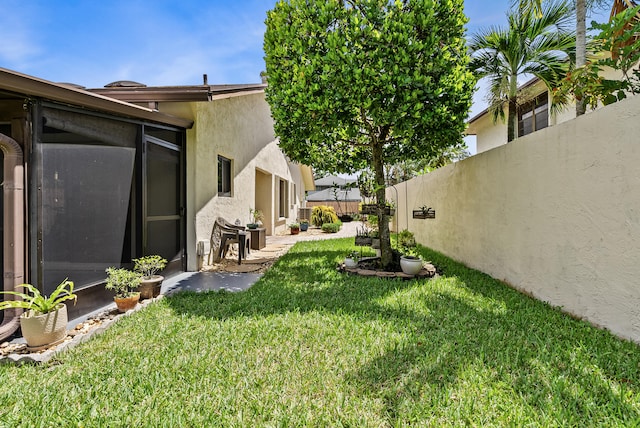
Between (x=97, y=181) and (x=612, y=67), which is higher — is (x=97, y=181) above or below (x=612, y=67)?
below

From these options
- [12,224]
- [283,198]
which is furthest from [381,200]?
[283,198]

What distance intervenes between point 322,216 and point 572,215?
14.8 metres

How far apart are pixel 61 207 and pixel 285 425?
394 cm

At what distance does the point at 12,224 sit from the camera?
3412mm

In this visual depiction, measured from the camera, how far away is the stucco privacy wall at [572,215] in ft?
9.87

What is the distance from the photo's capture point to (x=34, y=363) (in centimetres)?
288

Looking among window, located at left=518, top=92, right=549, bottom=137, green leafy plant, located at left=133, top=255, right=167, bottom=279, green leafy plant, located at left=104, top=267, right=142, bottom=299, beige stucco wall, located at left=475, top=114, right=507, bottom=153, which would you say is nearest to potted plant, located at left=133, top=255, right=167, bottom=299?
green leafy plant, located at left=133, top=255, right=167, bottom=279

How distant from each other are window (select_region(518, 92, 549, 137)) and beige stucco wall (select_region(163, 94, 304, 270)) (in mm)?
9291

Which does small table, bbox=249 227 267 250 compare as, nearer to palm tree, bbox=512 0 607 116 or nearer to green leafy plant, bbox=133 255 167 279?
green leafy plant, bbox=133 255 167 279

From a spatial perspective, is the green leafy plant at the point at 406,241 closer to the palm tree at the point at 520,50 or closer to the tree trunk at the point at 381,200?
the tree trunk at the point at 381,200

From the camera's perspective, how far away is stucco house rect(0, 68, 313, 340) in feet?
11.4

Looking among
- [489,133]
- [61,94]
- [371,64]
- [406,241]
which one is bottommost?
[406,241]

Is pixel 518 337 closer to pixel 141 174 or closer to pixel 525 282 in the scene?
pixel 525 282

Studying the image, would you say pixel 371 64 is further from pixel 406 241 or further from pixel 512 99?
pixel 406 241
